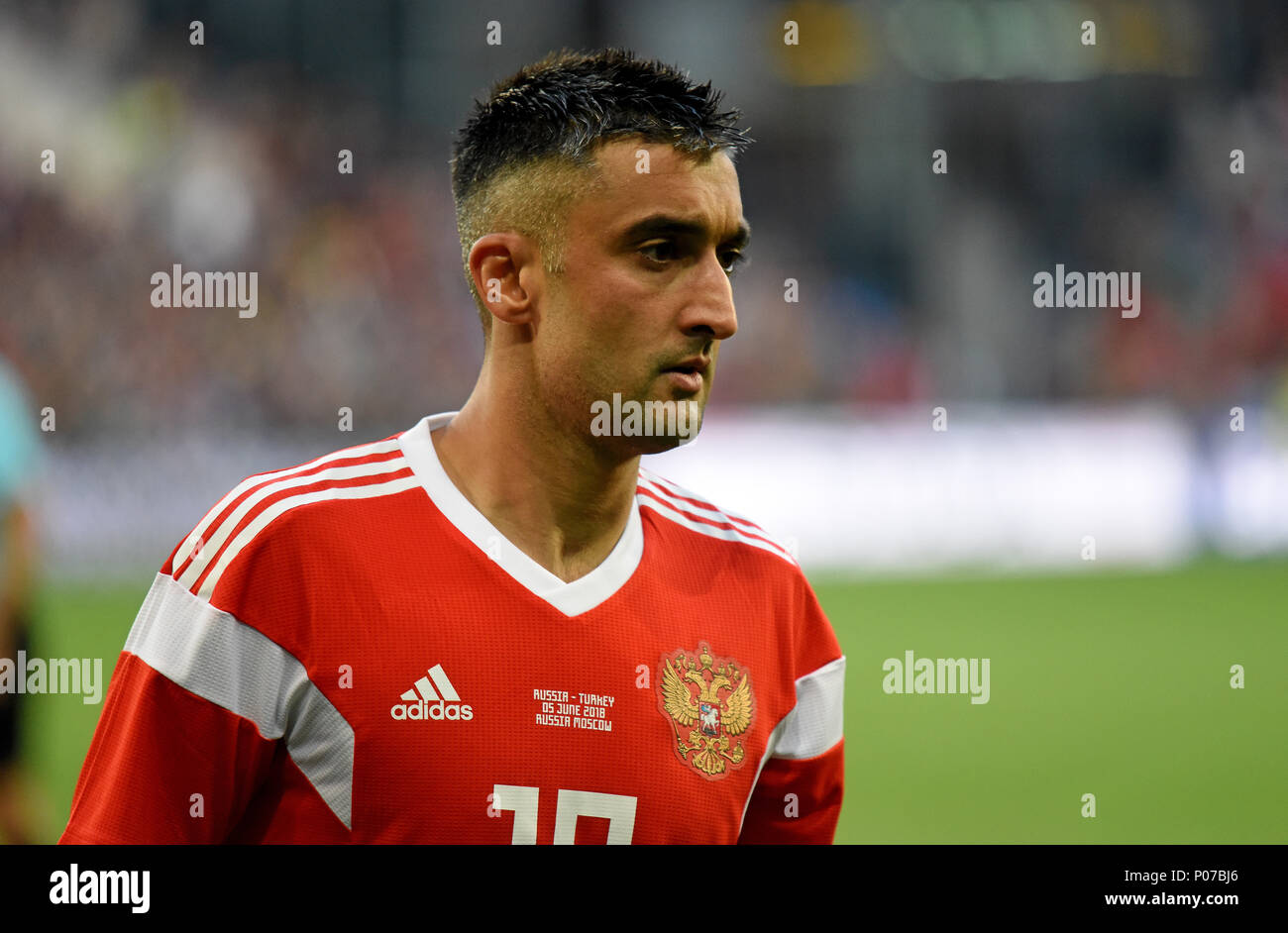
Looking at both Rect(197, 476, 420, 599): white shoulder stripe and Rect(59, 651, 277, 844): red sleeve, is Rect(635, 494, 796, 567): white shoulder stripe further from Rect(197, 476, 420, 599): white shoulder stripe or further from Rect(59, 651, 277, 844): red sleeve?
Rect(59, 651, 277, 844): red sleeve

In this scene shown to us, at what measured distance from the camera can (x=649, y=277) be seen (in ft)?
7.94

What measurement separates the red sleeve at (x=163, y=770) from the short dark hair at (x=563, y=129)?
927 mm

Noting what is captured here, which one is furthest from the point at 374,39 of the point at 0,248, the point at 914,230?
the point at 914,230

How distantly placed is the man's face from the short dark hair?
0.04 metres

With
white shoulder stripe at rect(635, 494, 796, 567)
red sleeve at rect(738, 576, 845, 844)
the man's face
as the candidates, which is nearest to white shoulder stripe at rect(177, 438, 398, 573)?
the man's face

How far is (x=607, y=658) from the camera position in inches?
96.9

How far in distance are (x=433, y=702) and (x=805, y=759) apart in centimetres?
80

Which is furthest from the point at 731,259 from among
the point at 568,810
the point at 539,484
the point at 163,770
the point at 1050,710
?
the point at 1050,710

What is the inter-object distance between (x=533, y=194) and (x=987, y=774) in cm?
561

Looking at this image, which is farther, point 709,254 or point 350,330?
point 350,330

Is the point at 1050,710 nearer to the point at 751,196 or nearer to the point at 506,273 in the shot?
the point at 506,273

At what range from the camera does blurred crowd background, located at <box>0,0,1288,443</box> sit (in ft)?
43.1

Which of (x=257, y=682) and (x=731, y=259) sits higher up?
(x=731, y=259)

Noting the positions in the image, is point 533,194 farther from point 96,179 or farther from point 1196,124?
point 1196,124
